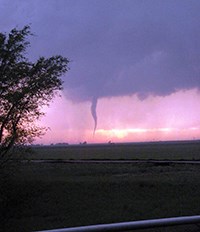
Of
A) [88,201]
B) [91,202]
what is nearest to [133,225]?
[91,202]

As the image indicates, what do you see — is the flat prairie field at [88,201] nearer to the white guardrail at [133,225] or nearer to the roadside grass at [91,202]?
the roadside grass at [91,202]

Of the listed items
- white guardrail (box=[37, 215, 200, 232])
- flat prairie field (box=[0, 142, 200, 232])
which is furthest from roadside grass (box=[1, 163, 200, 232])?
white guardrail (box=[37, 215, 200, 232])

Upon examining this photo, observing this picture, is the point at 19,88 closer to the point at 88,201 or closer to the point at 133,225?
the point at 88,201

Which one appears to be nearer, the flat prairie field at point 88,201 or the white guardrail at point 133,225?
the white guardrail at point 133,225

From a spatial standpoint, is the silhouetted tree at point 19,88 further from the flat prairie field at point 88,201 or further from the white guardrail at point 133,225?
the white guardrail at point 133,225

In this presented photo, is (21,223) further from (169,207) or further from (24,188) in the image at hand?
(24,188)

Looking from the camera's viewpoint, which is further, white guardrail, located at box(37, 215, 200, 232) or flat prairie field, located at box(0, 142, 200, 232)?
flat prairie field, located at box(0, 142, 200, 232)

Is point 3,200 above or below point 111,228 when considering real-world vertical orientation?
below

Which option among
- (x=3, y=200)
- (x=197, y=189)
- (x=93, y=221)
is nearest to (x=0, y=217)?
(x=3, y=200)

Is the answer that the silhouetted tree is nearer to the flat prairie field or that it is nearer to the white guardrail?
the flat prairie field

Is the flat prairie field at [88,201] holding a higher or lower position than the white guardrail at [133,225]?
lower

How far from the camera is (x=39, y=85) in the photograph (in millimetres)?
28391

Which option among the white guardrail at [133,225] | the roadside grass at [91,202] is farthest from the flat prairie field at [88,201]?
the white guardrail at [133,225]

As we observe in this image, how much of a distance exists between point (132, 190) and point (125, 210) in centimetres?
688
